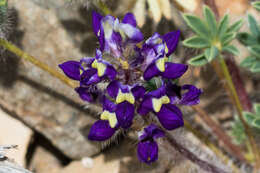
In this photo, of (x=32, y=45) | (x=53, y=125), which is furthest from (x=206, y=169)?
(x=32, y=45)

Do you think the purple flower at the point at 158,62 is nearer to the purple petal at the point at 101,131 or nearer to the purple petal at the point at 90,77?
the purple petal at the point at 90,77

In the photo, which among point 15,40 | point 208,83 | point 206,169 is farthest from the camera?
point 208,83

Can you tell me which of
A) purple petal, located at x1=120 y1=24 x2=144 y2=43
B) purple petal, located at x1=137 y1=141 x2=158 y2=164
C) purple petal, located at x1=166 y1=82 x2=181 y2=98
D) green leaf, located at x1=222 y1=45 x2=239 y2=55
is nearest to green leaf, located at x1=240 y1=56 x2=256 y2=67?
green leaf, located at x1=222 y1=45 x2=239 y2=55

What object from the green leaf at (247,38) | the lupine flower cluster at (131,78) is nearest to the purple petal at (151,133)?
the lupine flower cluster at (131,78)

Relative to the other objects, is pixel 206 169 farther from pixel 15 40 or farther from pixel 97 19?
pixel 15 40

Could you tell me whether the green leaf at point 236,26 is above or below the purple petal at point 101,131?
above

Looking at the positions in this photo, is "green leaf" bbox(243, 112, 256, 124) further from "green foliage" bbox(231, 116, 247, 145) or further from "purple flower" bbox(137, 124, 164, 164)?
"purple flower" bbox(137, 124, 164, 164)
